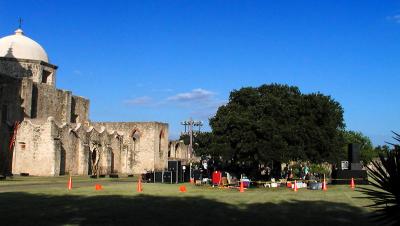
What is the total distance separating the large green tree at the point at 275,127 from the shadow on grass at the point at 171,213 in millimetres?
10423

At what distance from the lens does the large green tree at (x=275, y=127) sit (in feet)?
98.0

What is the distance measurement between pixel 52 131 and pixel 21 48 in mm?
17793

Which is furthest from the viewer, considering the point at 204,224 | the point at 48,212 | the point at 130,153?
the point at 130,153

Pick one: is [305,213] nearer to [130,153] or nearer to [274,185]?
[274,185]

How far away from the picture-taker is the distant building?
49062mm

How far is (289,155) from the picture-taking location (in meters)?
30.3

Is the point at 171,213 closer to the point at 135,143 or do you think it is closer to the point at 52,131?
the point at 52,131

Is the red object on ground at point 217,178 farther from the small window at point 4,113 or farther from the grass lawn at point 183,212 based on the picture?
the small window at point 4,113

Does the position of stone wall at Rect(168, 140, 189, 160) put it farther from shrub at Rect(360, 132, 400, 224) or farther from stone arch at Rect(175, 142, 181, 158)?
shrub at Rect(360, 132, 400, 224)

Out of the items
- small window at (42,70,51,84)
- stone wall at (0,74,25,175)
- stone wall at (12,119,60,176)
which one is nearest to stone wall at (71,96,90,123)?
small window at (42,70,51,84)

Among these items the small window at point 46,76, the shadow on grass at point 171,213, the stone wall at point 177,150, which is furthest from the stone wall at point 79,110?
Result: the shadow on grass at point 171,213

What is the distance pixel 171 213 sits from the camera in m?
15.4

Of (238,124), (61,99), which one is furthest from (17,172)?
(238,124)

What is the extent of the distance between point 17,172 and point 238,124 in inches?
1111
